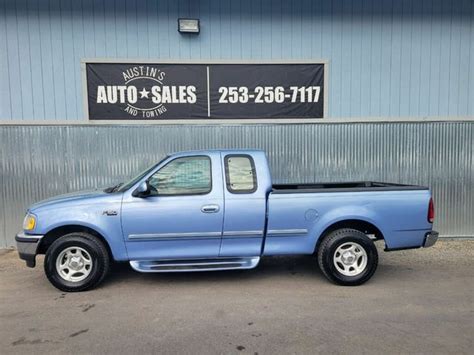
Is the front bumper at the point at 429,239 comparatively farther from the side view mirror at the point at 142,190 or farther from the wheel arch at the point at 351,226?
the side view mirror at the point at 142,190

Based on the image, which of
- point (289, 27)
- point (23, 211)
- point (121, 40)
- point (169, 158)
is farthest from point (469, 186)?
point (23, 211)

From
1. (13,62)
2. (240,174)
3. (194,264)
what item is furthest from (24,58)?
(194,264)

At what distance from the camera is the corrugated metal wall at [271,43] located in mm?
7730

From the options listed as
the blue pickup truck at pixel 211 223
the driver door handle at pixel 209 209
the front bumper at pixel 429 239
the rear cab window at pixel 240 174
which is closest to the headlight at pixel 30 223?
the blue pickup truck at pixel 211 223

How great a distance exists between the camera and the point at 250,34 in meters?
8.02

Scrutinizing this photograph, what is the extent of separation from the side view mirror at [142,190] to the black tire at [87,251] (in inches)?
33.5

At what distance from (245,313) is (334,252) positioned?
63.3 inches

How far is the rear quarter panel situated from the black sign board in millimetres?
3453

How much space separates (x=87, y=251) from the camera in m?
4.99

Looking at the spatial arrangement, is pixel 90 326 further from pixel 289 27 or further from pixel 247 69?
pixel 289 27

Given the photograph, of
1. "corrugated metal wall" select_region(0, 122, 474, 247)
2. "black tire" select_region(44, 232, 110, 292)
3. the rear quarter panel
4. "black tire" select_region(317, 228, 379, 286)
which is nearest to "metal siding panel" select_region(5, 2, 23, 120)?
"corrugated metal wall" select_region(0, 122, 474, 247)

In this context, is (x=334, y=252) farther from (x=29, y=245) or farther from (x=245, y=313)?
(x=29, y=245)

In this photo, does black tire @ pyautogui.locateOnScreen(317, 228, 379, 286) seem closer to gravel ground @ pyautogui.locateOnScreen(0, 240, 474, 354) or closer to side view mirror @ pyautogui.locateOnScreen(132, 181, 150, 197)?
gravel ground @ pyautogui.locateOnScreen(0, 240, 474, 354)

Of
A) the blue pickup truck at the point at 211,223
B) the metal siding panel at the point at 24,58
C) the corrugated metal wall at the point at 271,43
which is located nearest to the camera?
the blue pickup truck at the point at 211,223
